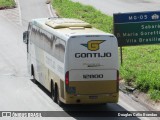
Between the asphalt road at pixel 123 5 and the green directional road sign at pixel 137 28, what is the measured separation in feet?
85.9

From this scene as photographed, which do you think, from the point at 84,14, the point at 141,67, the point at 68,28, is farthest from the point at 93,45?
the point at 84,14

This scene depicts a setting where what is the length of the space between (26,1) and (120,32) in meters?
36.0

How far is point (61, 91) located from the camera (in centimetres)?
2297

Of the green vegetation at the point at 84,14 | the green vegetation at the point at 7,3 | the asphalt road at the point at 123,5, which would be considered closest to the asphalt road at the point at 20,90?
the green vegetation at the point at 84,14

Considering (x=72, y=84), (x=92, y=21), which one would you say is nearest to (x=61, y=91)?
(x=72, y=84)

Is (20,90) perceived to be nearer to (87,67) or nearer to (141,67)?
(87,67)

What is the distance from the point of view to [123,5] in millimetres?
62969

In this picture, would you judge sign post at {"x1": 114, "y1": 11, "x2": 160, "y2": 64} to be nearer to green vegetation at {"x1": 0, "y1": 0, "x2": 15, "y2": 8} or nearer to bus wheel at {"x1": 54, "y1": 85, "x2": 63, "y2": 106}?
bus wheel at {"x1": 54, "y1": 85, "x2": 63, "y2": 106}

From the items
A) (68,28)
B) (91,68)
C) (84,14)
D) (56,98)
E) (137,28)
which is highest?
(68,28)

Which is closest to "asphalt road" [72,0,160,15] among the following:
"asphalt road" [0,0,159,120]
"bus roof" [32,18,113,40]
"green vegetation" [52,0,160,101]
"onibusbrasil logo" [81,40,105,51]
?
"green vegetation" [52,0,160,101]

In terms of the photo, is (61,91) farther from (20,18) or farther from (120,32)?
(20,18)

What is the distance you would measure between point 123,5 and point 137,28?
3424 cm

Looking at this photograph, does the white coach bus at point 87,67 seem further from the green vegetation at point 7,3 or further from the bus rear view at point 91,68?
the green vegetation at point 7,3

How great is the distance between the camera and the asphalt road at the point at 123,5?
58513 millimetres
